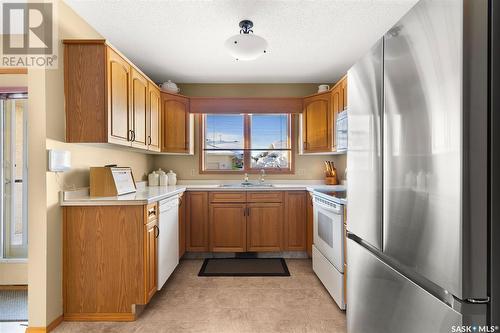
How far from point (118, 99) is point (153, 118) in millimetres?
854

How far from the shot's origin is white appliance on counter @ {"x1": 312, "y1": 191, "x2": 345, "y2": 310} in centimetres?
215

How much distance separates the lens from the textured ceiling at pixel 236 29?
2.05m

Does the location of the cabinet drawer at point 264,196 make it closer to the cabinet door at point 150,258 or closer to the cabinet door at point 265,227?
the cabinet door at point 265,227

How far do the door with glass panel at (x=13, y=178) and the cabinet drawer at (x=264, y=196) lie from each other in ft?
8.07

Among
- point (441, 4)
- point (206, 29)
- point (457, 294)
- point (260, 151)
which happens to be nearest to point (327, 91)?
point (260, 151)

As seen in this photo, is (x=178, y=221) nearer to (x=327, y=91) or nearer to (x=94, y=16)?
(x=94, y=16)

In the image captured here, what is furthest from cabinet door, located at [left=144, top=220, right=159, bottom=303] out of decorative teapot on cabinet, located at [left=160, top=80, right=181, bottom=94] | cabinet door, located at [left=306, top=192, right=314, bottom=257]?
decorative teapot on cabinet, located at [left=160, top=80, right=181, bottom=94]

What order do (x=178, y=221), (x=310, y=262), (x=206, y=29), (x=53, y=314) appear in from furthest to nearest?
(x=310, y=262) < (x=178, y=221) < (x=206, y=29) < (x=53, y=314)

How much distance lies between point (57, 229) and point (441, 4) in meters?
2.54

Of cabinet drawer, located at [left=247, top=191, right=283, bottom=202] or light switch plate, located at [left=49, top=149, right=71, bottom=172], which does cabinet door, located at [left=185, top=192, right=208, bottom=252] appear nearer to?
cabinet drawer, located at [left=247, top=191, right=283, bottom=202]

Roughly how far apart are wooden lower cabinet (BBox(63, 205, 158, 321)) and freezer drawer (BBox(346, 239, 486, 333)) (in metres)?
1.58

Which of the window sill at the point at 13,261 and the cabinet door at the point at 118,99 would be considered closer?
the cabinet door at the point at 118,99

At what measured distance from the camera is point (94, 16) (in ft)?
7.18

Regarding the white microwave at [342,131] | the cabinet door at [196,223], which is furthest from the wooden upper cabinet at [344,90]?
the cabinet door at [196,223]
